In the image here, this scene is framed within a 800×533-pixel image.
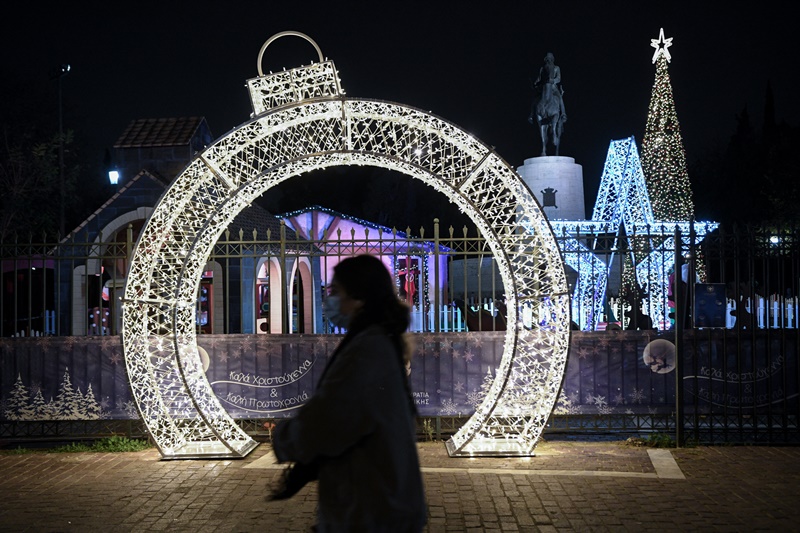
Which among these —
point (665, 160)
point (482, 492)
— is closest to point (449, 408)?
point (482, 492)

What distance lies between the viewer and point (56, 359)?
10.1 meters

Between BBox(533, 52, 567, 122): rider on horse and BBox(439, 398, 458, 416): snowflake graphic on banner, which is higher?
BBox(533, 52, 567, 122): rider on horse

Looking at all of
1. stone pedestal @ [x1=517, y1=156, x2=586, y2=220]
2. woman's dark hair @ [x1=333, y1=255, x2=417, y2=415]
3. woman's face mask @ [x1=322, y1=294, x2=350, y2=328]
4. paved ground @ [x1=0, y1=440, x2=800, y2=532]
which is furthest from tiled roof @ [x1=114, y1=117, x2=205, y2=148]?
woman's dark hair @ [x1=333, y1=255, x2=417, y2=415]

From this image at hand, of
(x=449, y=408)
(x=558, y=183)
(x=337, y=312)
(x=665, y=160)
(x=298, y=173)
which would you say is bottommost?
(x=449, y=408)

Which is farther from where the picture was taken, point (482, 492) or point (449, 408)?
point (449, 408)

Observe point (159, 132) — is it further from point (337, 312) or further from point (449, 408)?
point (337, 312)

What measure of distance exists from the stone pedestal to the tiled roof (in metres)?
8.06

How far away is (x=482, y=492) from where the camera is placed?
7.64m

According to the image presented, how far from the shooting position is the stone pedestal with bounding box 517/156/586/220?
71.0 feet

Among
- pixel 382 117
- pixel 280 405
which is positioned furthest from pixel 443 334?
pixel 382 117

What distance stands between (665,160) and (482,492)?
19.1 m

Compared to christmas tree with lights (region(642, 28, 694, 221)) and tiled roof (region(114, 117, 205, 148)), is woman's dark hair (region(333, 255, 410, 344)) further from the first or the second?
christmas tree with lights (region(642, 28, 694, 221))

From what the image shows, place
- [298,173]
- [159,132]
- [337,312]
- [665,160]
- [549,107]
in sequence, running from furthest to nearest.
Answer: [665,160]
[549,107]
[159,132]
[298,173]
[337,312]

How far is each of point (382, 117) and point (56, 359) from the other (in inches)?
184
